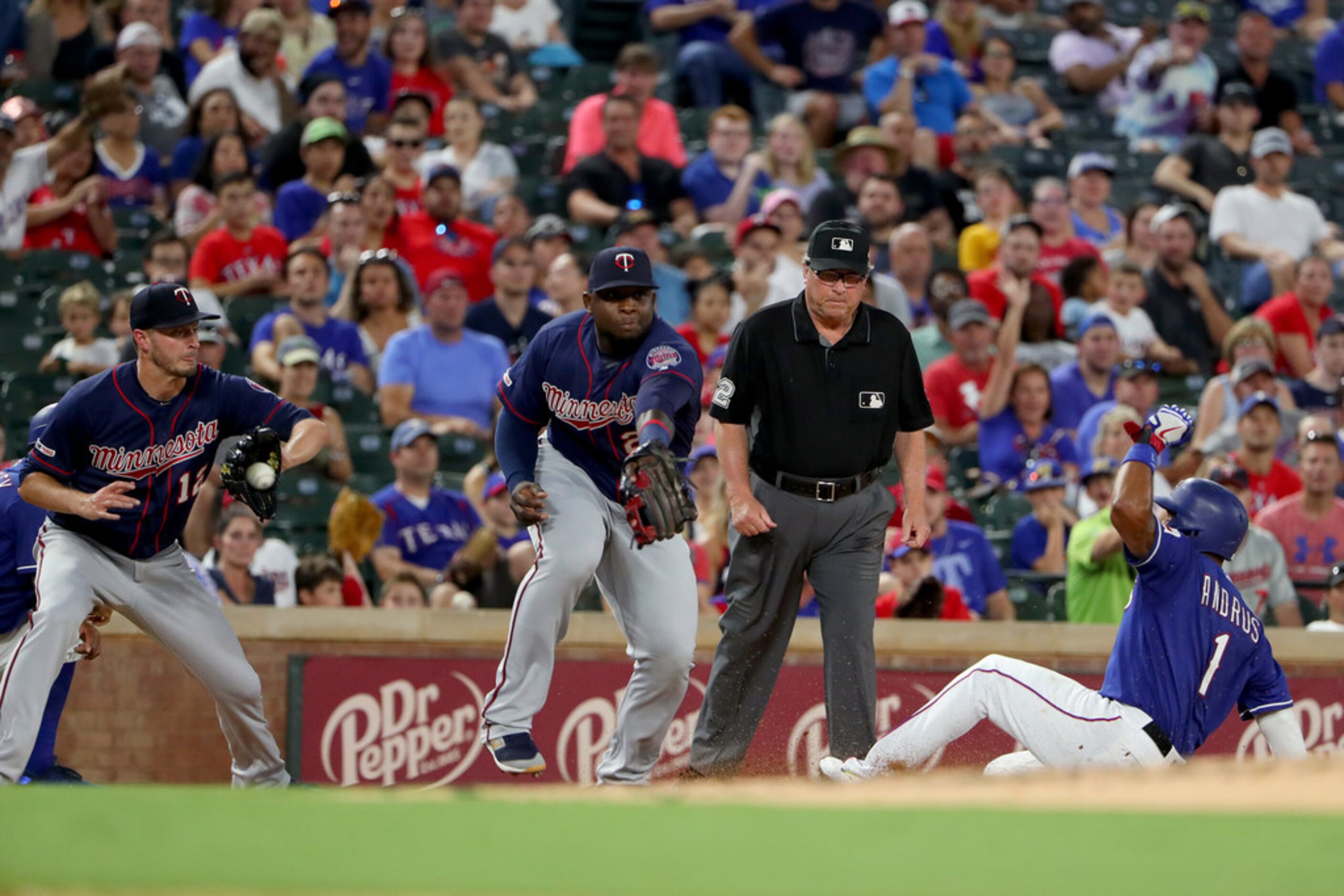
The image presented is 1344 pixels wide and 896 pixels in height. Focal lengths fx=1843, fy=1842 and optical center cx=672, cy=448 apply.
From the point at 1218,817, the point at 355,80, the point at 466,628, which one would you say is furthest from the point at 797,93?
the point at 1218,817

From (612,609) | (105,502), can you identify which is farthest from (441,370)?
(105,502)

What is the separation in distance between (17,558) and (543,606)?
81.0 inches

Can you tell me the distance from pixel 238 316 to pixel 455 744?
3663 millimetres

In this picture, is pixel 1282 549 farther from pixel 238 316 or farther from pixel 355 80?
pixel 355 80

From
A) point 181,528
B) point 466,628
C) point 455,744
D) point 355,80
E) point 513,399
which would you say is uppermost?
point 355,80

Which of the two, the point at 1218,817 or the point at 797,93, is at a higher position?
the point at 797,93

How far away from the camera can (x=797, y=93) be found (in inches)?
551

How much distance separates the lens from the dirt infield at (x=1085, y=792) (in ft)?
15.3

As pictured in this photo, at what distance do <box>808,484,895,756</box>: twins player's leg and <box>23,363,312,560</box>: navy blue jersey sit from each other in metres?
2.04

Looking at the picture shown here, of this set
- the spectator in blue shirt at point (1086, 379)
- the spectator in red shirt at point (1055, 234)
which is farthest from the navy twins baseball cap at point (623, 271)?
the spectator in red shirt at point (1055, 234)

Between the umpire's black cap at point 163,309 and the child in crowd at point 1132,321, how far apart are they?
654cm

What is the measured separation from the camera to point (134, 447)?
6703 millimetres

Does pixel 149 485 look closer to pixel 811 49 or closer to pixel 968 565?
pixel 968 565

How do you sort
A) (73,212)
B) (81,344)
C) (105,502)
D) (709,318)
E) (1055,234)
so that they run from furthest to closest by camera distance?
(1055,234) < (73,212) < (709,318) < (81,344) < (105,502)
